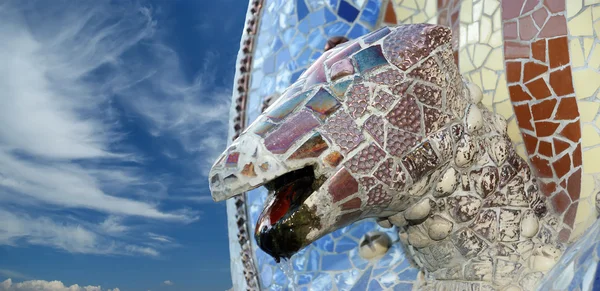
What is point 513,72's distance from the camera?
188 centimetres

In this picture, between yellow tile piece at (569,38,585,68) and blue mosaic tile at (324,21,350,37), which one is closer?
yellow tile piece at (569,38,585,68)

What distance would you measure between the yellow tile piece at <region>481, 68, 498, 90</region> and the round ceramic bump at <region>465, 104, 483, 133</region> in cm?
22

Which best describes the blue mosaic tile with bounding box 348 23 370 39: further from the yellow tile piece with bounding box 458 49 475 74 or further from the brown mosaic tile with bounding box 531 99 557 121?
the brown mosaic tile with bounding box 531 99 557 121

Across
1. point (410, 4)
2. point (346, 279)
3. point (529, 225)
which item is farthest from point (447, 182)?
point (410, 4)

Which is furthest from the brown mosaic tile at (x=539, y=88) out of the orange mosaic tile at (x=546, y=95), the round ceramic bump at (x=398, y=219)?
the round ceramic bump at (x=398, y=219)

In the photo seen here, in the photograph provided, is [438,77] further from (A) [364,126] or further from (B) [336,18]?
(B) [336,18]

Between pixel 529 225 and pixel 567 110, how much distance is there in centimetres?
29

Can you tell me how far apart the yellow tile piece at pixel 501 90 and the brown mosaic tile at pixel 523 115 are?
0.04 metres

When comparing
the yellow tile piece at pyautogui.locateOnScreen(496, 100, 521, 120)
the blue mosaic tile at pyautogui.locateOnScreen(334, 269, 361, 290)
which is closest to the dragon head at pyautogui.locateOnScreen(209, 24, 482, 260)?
the yellow tile piece at pyautogui.locateOnScreen(496, 100, 521, 120)

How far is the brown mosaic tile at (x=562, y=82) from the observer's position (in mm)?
1772

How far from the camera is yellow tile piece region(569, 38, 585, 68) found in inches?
69.2

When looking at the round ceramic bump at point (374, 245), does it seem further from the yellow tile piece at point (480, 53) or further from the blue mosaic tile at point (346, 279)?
the yellow tile piece at point (480, 53)

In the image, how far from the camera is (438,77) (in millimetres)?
1675

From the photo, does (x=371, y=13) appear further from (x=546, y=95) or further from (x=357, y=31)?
(x=546, y=95)
